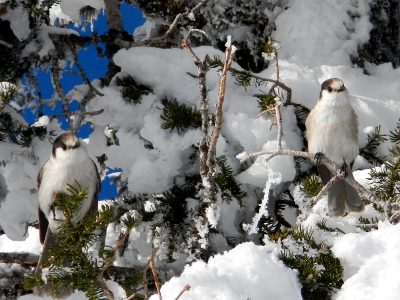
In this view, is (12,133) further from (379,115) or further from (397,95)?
(397,95)

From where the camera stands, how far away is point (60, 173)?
9.14 feet

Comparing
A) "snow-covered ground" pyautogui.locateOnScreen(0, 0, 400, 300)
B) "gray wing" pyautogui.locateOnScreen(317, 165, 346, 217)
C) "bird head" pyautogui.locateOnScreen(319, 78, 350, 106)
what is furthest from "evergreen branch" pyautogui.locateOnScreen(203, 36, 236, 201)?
"bird head" pyautogui.locateOnScreen(319, 78, 350, 106)

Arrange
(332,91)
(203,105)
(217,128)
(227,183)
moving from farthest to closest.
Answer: (332,91) < (227,183) < (203,105) < (217,128)

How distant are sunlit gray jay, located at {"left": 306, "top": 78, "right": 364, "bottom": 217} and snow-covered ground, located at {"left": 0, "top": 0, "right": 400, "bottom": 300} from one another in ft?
0.24

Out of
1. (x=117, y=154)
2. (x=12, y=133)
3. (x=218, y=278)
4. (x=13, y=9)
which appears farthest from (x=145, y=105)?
(x=218, y=278)

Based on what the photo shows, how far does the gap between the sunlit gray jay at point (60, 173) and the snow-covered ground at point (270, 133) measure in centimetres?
9

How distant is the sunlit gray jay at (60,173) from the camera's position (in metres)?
2.71

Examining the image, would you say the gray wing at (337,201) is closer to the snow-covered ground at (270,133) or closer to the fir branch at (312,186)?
the snow-covered ground at (270,133)

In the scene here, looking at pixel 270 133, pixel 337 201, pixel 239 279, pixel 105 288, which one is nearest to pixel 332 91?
pixel 270 133

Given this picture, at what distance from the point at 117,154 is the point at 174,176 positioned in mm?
316

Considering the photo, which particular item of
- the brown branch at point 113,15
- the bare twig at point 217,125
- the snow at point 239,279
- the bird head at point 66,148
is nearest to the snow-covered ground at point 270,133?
the snow at point 239,279

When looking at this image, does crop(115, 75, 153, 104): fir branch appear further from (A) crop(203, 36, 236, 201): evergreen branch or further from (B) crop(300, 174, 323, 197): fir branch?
(B) crop(300, 174, 323, 197): fir branch

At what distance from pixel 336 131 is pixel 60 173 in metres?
1.49

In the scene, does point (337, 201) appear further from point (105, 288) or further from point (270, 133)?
point (105, 288)
